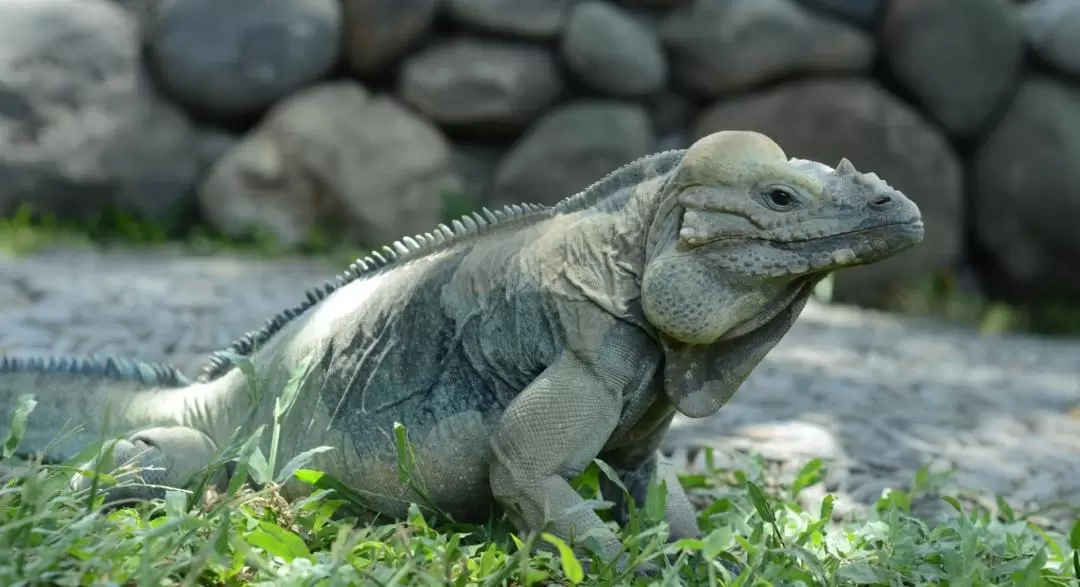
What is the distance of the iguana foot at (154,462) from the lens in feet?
8.02

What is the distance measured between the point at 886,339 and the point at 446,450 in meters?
5.38

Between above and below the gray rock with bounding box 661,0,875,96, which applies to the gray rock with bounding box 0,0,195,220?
below

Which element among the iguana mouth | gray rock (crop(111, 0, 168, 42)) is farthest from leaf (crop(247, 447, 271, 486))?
gray rock (crop(111, 0, 168, 42))

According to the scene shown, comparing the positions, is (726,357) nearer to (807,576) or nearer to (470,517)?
(807,576)

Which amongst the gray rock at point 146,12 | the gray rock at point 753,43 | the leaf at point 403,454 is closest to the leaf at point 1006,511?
the leaf at point 403,454

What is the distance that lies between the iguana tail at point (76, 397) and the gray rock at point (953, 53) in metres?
7.65

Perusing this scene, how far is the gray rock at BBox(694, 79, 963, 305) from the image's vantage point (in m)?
8.59

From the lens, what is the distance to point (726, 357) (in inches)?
94.3

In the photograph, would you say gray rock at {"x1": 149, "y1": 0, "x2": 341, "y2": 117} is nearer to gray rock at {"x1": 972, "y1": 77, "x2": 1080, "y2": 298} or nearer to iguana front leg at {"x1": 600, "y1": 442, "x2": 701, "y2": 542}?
gray rock at {"x1": 972, "y1": 77, "x2": 1080, "y2": 298}

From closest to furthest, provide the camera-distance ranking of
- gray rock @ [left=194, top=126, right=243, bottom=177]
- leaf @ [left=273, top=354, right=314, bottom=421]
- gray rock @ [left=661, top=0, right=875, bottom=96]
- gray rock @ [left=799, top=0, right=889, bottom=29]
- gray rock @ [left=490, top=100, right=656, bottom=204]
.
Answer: leaf @ [left=273, top=354, right=314, bottom=421] < gray rock @ [left=490, top=100, right=656, bottom=204] < gray rock @ [left=194, top=126, right=243, bottom=177] < gray rock @ [left=661, top=0, right=875, bottom=96] < gray rock @ [left=799, top=0, right=889, bottom=29]

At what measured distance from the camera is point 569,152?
8.44 metres

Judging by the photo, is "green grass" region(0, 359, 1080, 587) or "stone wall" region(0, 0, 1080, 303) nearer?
"green grass" region(0, 359, 1080, 587)

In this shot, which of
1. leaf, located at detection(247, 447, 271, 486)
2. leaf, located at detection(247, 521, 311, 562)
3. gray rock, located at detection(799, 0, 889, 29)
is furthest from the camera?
gray rock, located at detection(799, 0, 889, 29)

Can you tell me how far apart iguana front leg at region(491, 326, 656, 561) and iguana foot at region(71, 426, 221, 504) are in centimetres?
73
